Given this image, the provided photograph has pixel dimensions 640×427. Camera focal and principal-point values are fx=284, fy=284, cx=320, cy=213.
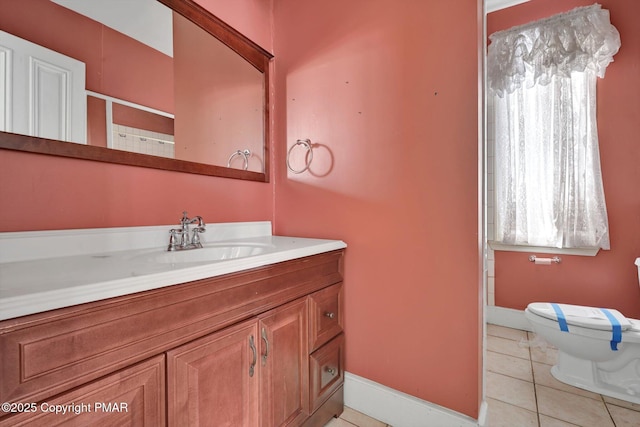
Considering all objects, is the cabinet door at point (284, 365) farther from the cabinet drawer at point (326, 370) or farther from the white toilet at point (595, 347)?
the white toilet at point (595, 347)

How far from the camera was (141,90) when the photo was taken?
1.20 m

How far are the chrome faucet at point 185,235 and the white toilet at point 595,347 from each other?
201cm

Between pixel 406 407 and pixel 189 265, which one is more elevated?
pixel 189 265

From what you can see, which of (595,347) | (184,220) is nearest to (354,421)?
(184,220)

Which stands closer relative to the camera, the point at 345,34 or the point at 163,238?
the point at 163,238

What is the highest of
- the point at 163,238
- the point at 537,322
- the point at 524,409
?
the point at 163,238

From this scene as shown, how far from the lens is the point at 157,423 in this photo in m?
0.70

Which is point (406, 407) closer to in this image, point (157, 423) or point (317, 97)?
point (157, 423)

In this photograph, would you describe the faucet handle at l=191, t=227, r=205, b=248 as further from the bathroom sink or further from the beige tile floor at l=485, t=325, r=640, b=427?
the beige tile floor at l=485, t=325, r=640, b=427

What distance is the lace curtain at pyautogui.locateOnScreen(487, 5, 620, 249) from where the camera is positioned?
6.59 feet

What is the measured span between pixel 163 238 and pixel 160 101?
0.61 m

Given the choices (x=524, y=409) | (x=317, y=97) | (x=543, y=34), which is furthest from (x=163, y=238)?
(x=543, y=34)

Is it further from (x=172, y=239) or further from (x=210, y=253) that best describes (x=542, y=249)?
(x=172, y=239)

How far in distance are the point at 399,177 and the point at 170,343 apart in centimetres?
112
